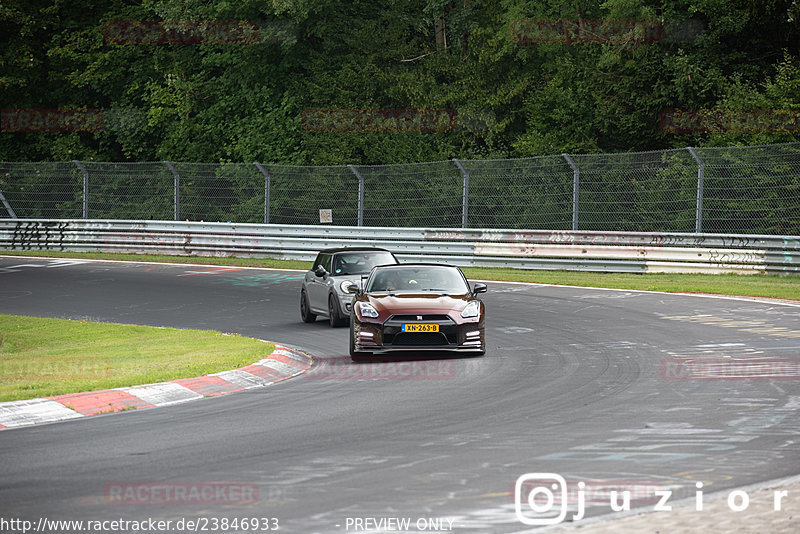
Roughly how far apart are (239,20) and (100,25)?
308 inches

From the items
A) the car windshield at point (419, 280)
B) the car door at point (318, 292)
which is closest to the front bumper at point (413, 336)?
the car windshield at point (419, 280)

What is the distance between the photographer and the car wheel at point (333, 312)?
18.2 m

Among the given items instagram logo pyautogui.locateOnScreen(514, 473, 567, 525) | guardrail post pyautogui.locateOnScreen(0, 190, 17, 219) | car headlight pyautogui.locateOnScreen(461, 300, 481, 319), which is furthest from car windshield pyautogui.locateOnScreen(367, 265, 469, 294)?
guardrail post pyautogui.locateOnScreen(0, 190, 17, 219)

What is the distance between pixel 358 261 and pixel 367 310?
5.65 metres

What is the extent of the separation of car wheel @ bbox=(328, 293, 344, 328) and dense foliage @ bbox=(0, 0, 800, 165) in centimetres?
1904

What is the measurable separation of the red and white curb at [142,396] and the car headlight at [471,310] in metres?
2.30

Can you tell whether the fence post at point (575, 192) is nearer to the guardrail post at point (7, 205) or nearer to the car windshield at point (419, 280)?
the car windshield at point (419, 280)

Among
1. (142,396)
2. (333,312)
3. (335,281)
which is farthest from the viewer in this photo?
(335,281)

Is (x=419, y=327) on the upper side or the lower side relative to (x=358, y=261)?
lower

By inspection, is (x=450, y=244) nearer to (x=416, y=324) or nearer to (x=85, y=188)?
(x=85, y=188)

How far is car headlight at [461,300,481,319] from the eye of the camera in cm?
1411

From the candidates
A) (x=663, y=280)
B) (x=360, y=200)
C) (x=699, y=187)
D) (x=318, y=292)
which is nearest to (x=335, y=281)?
(x=318, y=292)

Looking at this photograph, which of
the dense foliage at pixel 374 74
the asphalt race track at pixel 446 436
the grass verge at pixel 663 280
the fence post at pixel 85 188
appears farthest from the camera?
the fence post at pixel 85 188

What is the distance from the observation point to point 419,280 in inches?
621
